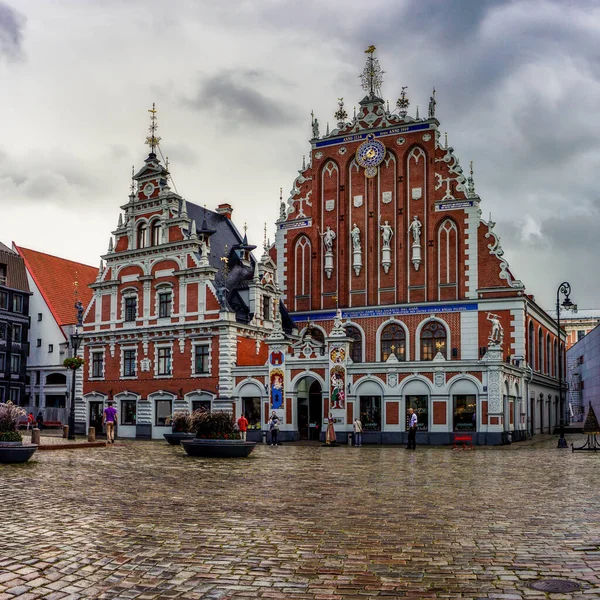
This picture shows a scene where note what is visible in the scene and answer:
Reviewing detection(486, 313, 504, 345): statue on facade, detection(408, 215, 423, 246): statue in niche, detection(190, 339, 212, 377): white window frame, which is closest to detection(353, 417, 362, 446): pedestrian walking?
detection(486, 313, 504, 345): statue on facade

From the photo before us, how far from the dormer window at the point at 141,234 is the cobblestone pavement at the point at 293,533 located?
27.3m

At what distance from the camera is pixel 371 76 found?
50.0 metres

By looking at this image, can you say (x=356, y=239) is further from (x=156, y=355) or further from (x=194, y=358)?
(x=156, y=355)

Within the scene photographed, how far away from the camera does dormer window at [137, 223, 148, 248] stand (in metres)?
47.4

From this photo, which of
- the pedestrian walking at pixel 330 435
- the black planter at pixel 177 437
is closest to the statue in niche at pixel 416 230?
the pedestrian walking at pixel 330 435

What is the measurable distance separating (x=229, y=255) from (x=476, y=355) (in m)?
17.2

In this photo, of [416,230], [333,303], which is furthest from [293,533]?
[333,303]

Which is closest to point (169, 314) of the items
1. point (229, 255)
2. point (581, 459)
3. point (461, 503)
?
point (229, 255)

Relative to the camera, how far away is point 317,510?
45.1ft

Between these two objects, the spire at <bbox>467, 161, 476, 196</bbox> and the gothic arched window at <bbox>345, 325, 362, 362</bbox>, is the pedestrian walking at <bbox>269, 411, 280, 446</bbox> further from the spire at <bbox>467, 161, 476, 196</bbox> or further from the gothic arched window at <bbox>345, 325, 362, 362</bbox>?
the spire at <bbox>467, 161, 476, 196</bbox>

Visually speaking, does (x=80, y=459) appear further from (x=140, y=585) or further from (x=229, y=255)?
(x=229, y=255)

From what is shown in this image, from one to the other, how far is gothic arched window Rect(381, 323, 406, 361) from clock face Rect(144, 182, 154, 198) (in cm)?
1704

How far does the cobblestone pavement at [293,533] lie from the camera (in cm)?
834

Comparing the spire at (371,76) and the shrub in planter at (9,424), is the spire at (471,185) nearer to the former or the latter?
the spire at (371,76)
